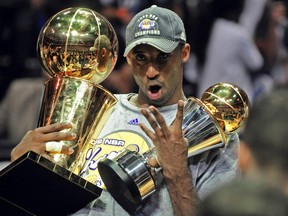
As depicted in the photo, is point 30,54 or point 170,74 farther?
point 30,54

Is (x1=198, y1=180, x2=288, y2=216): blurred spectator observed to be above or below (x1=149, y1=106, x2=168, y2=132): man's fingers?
above

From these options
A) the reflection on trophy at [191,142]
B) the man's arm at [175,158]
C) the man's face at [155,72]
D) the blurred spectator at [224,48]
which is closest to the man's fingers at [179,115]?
the man's arm at [175,158]

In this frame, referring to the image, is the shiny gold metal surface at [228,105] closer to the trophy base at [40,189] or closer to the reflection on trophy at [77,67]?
the reflection on trophy at [77,67]

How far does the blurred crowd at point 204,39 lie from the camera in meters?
8.50

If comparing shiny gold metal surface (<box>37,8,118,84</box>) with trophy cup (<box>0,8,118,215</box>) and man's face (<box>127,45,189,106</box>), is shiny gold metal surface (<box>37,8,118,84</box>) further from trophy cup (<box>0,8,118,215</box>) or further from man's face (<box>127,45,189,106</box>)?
man's face (<box>127,45,189,106</box>)

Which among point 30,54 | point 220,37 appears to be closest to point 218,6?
point 220,37

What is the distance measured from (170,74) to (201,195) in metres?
0.54

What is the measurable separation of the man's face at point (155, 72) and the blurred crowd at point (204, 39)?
374cm

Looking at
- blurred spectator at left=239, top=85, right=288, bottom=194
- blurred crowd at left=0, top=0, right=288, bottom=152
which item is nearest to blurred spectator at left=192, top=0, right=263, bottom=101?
blurred crowd at left=0, top=0, right=288, bottom=152

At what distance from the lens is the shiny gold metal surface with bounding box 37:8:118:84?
4266mm

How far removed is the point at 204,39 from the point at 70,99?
4.48 metres

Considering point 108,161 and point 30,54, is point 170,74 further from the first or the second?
point 30,54

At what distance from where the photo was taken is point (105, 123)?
432 centimetres

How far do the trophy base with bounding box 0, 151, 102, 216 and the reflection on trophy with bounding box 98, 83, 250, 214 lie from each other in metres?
0.11
